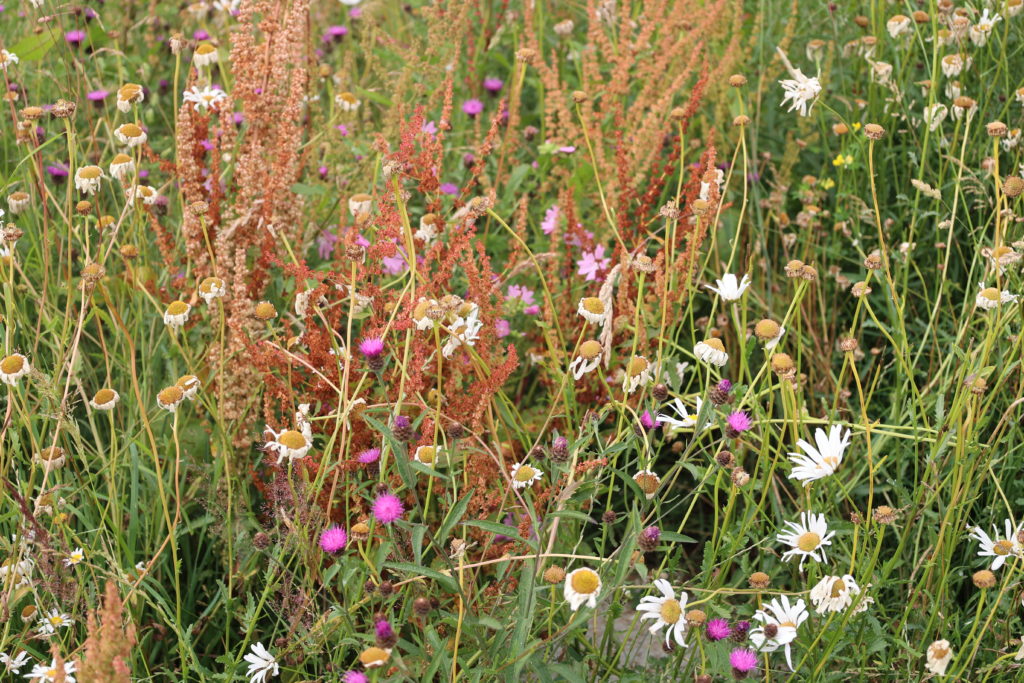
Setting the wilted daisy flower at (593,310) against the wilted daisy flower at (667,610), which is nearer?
the wilted daisy flower at (667,610)

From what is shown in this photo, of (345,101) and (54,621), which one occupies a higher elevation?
(345,101)

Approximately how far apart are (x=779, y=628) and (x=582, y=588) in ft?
1.22

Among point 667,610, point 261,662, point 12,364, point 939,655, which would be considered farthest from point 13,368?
point 939,655

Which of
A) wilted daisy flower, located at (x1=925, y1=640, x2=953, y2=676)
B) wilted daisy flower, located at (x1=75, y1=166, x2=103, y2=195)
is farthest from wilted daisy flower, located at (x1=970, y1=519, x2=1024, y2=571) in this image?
wilted daisy flower, located at (x1=75, y1=166, x2=103, y2=195)

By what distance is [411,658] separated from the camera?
5.29 feet

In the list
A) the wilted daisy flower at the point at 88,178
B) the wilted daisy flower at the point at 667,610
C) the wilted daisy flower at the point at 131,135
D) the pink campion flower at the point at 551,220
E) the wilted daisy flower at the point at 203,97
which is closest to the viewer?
the wilted daisy flower at the point at 667,610

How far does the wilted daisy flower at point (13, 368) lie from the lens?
1.72 m

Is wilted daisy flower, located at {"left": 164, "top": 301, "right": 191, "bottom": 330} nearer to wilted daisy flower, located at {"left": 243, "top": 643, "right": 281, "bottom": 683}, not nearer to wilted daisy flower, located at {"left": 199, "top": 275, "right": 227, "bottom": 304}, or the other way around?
wilted daisy flower, located at {"left": 199, "top": 275, "right": 227, "bottom": 304}

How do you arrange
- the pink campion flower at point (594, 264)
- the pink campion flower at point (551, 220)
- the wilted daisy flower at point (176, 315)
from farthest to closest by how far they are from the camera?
the pink campion flower at point (551, 220), the pink campion flower at point (594, 264), the wilted daisy flower at point (176, 315)

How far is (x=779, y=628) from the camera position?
155 centimetres

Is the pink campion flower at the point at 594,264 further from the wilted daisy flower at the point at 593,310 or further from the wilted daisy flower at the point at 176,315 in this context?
the wilted daisy flower at the point at 176,315

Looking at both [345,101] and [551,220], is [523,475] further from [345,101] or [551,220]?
[345,101]

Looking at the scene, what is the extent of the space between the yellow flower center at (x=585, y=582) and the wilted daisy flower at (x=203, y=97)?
4.86 ft

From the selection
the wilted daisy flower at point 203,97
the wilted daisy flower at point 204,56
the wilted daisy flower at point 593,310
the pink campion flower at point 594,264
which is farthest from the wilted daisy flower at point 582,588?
the wilted daisy flower at point 204,56
